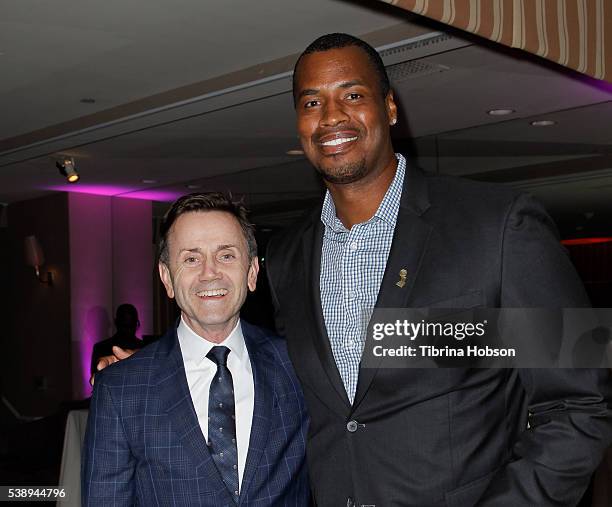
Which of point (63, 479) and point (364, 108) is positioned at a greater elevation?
point (364, 108)

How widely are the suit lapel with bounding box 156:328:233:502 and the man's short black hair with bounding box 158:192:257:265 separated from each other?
23 centimetres

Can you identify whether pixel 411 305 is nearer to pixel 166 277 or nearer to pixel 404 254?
pixel 404 254

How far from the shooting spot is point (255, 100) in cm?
560

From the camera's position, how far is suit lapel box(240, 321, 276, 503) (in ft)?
5.34

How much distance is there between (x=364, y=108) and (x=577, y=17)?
1888 millimetres

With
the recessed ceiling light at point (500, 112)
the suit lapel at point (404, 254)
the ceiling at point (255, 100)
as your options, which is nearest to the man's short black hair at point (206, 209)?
the suit lapel at point (404, 254)

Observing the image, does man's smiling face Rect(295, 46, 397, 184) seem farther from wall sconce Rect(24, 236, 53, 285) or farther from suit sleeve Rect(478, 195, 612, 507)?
wall sconce Rect(24, 236, 53, 285)

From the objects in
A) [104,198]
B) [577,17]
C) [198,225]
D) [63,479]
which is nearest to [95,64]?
[63,479]

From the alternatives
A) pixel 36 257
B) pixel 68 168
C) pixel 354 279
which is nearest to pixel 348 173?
pixel 354 279

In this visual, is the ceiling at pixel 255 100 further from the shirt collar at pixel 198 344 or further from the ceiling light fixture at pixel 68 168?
the shirt collar at pixel 198 344

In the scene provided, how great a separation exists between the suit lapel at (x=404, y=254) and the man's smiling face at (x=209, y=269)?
306 mm

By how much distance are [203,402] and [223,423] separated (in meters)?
0.07

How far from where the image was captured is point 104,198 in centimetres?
1082

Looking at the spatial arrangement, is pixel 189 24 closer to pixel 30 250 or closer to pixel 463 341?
pixel 463 341
